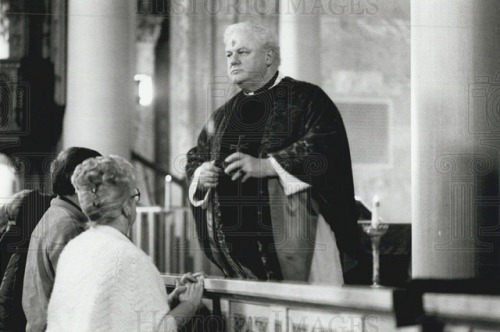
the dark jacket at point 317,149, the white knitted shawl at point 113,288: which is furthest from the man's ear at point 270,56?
the white knitted shawl at point 113,288

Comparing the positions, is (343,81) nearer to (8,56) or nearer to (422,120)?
(8,56)

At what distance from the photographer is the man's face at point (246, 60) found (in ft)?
14.1

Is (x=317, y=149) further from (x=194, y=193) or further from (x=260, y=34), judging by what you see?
(x=194, y=193)

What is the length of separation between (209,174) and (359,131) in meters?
1.81

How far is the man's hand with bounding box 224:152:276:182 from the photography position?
4.35m

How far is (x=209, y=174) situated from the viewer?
4.54 meters

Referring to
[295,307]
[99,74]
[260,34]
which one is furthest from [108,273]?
[99,74]

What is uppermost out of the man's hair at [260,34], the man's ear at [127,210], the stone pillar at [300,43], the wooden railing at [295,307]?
the stone pillar at [300,43]

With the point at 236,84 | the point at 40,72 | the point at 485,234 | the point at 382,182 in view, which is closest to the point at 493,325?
the point at 485,234

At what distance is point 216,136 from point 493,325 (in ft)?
7.46

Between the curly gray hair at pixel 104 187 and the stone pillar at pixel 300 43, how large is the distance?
2939 millimetres

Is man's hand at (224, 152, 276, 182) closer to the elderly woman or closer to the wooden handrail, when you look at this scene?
the wooden handrail

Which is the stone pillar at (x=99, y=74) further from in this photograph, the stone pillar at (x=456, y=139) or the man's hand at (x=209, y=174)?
the stone pillar at (x=456, y=139)

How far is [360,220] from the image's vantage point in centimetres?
671
